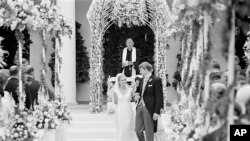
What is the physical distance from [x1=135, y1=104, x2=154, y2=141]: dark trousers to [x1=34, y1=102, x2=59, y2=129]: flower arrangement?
1.72 m

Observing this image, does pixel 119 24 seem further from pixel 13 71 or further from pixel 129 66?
pixel 13 71

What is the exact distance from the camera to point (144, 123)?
39.3ft

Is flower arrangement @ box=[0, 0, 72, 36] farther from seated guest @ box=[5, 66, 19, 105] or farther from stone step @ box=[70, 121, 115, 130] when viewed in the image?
stone step @ box=[70, 121, 115, 130]

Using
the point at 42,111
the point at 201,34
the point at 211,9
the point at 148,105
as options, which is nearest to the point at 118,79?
the point at 148,105

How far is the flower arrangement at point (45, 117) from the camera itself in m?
11.3

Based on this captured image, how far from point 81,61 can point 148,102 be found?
12140 millimetres

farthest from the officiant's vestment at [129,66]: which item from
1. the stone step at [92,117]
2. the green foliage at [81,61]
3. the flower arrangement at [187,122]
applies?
the flower arrangement at [187,122]

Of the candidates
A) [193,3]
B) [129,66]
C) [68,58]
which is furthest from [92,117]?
[193,3]

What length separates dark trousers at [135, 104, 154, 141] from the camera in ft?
38.9

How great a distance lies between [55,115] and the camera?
12125 mm

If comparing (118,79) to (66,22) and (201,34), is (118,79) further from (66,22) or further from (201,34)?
(201,34)

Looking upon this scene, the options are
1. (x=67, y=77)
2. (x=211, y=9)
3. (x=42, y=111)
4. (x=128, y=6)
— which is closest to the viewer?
(x=211, y=9)

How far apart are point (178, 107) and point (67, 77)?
10504 mm

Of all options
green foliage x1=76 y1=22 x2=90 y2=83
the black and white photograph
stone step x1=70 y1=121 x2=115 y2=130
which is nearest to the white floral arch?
the black and white photograph
